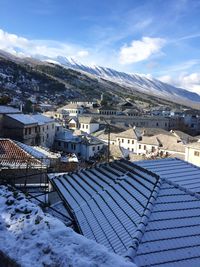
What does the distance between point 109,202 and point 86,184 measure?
2.06 m

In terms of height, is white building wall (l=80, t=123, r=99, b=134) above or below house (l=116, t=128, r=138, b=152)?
above

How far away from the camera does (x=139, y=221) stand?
786 cm

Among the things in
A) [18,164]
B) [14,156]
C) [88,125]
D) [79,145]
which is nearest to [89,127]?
[88,125]

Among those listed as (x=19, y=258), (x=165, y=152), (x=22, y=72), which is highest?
(x=22, y=72)

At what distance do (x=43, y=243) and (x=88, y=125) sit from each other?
6749 cm

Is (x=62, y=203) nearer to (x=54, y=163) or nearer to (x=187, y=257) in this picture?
(x=187, y=257)

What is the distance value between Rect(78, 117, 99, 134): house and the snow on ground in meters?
65.8

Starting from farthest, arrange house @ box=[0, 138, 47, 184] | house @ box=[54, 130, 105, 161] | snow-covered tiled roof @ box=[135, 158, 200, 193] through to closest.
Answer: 1. house @ box=[54, 130, 105, 161]
2. house @ box=[0, 138, 47, 184]
3. snow-covered tiled roof @ box=[135, 158, 200, 193]

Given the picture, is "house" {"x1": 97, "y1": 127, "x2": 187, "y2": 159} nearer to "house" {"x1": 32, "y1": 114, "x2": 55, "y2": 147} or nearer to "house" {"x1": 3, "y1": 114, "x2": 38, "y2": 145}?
"house" {"x1": 32, "y1": 114, "x2": 55, "y2": 147}

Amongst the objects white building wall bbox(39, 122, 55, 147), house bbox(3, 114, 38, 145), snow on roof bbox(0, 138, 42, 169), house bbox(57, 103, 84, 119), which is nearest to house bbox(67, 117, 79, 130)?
house bbox(57, 103, 84, 119)

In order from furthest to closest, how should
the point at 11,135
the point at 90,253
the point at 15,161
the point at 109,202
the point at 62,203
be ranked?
the point at 11,135 < the point at 15,161 < the point at 62,203 < the point at 109,202 < the point at 90,253

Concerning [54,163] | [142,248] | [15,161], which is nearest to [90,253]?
[142,248]

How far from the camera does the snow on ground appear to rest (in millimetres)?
4824

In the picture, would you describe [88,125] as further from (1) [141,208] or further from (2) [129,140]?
(1) [141,208]
